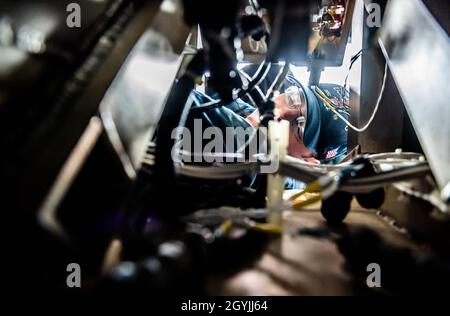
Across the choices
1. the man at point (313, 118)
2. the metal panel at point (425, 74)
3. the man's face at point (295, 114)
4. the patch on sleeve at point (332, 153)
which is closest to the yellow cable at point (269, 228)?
the metal panel at point (425, 74)

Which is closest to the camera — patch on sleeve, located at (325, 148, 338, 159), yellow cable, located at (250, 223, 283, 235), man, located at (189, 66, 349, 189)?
yellow cable, located at (250, 223, 283, 235)

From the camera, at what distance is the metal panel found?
669 mm

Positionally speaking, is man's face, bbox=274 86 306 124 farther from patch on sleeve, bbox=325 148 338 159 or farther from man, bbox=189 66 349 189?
patch on sleeve, bbox=325 148 338 159

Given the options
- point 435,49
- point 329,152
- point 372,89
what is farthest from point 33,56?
point 329,152

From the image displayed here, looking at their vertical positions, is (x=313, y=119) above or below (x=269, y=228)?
above

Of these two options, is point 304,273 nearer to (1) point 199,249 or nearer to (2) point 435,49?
(1) point 199,249

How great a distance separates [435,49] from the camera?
70 cm

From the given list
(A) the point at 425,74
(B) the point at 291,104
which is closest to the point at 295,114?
(B) the point at 291,104

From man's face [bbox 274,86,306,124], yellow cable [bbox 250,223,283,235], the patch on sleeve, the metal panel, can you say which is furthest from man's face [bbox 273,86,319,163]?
yellow cable [bbox 250,223,283,235]

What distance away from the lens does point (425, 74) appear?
734 mm

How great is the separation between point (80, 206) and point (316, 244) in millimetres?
459

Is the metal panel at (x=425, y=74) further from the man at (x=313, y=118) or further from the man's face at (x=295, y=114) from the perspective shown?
Answer: the man's face at (x=295, y=114)

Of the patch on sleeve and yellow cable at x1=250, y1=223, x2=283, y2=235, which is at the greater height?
the patch on sleeve

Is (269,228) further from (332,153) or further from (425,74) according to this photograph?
(332,153)
